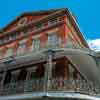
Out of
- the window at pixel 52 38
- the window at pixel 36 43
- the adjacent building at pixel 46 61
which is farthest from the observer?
the window at pixel 36 43

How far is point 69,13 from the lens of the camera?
20906mm

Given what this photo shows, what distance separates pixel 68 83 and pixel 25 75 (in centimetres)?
581

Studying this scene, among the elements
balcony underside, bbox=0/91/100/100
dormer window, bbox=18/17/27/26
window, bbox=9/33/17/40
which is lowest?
balcony underside, bbox=0/91/100/100

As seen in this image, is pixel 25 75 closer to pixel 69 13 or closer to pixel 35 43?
pixel 35 43

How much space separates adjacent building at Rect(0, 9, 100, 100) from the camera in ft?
46.0

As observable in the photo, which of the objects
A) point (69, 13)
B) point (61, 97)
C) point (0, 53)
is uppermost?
point (69, 13)

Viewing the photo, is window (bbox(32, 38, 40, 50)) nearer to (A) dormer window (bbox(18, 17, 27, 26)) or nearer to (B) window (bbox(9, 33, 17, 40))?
(B) window (bbox(9, 33, 17, 40))

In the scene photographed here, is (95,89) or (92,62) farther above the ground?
(92,62)

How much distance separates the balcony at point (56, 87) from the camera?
13.6 m

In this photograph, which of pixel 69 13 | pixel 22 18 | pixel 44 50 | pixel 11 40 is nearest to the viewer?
pixel 44 50

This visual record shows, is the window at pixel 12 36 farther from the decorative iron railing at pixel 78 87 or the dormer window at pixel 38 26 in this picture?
the decorative iron railing at pixel 78 87

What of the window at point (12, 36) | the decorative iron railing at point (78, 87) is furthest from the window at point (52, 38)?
the decorative iron railing at point (78, 87)

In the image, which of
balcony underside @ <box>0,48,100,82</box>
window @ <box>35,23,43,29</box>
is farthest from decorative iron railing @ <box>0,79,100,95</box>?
window @ <box>35,23,43,29</box>

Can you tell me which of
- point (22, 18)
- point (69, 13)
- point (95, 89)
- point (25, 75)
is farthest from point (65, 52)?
point (22, 18)
